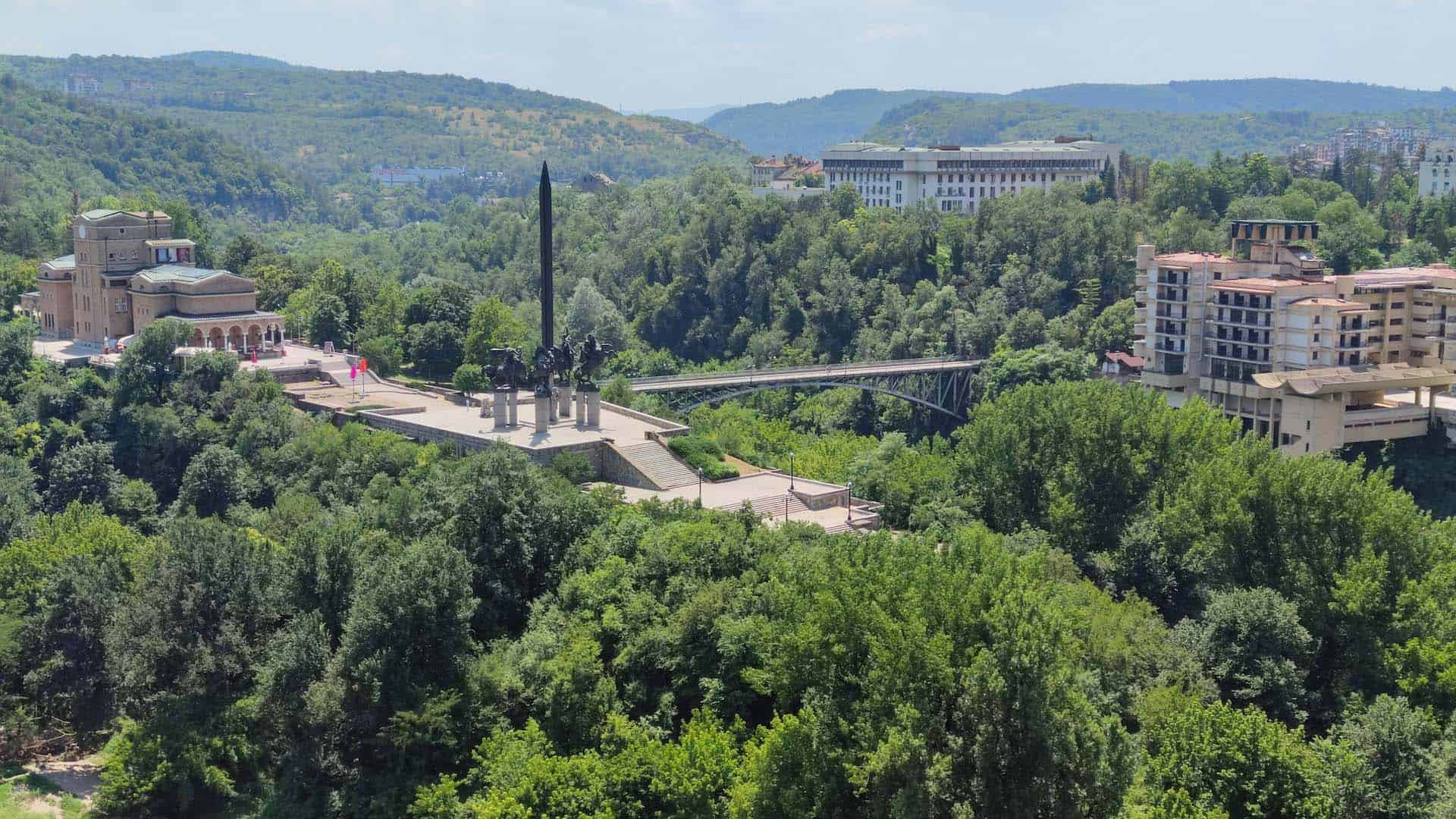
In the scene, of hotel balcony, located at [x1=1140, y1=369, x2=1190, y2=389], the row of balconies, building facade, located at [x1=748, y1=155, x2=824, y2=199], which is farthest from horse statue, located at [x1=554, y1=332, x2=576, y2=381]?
building facade, located at [x1=748, y1=155, x2=824, y2=199]

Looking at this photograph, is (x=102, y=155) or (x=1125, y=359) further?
(x=102, y=155)

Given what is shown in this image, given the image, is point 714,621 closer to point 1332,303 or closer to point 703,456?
point 703,456

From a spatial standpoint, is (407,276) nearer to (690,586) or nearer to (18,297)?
(18,297)

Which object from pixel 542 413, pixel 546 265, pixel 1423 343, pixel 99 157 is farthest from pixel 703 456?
pixel 99 157

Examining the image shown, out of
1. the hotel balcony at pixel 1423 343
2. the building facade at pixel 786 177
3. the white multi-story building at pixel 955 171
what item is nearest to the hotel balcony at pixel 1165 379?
the hotel balcony at pixel 1423 343

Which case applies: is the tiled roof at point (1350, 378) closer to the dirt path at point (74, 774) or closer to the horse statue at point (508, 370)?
the horse statue at point (508, 370)

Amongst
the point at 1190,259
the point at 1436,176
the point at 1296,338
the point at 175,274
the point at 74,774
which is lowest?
the point at 74,774
